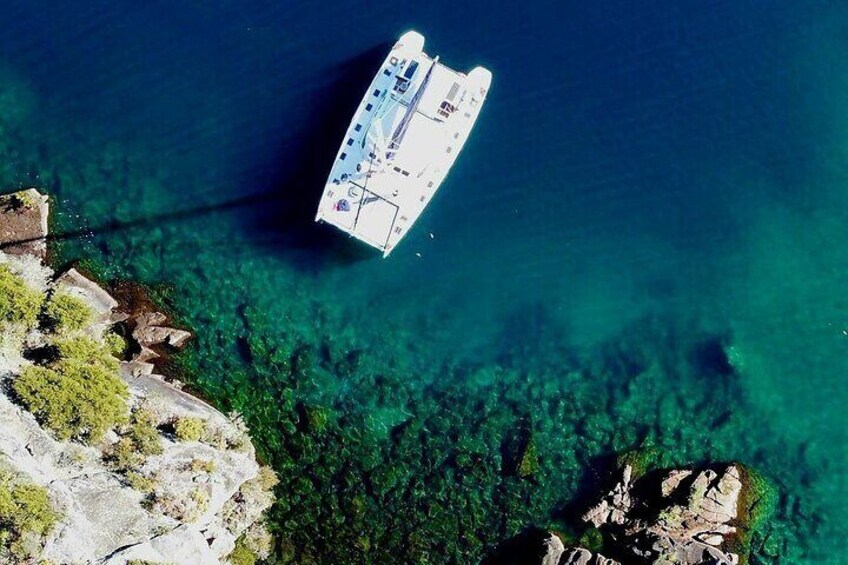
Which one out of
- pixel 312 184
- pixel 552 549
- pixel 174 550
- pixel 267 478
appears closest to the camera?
pixel 174 550

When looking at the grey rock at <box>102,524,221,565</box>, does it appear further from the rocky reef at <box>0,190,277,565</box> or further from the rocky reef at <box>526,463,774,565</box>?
the rocky reef at <box>526,463,774,565</box>

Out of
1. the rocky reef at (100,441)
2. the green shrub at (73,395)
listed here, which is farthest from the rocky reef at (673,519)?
the green shrub at (73,395)

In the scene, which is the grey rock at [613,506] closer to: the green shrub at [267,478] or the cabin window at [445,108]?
the green shrub at [267,478]

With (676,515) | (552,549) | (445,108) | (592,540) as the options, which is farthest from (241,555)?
(445,108)

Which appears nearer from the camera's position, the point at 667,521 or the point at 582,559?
the point at 582,559

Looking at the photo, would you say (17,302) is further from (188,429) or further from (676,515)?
(676,515)

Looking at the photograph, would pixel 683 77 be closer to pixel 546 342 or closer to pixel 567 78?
pixel 567 78

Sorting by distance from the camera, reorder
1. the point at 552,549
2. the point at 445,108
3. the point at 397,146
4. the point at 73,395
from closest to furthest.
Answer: the point at 73,395, the point at 397,146, the point at 445,108, the point at 552,549

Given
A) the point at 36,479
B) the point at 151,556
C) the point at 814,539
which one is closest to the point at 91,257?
the point at 36,479
